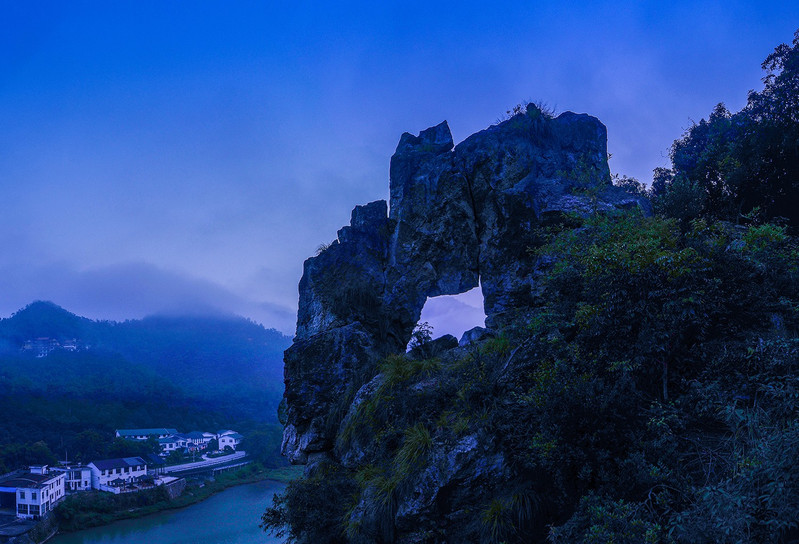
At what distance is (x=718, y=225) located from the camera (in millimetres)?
5281

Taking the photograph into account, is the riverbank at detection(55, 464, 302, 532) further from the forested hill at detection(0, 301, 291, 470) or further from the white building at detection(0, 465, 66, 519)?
the forested hill at detection(0, 301, 291, 470)

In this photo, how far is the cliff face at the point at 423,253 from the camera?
8.42 metres

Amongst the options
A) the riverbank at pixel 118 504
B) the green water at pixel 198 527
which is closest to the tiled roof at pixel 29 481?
the riverbank at pixel 118 504

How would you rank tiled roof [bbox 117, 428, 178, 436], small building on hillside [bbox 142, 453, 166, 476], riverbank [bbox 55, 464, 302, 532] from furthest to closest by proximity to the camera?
tiled roof [bbox 117, 428, 178, 436], small building on hillside [bbox 142, 453, 166, 476], riverbank [bbox 55, 464, 302, 532]

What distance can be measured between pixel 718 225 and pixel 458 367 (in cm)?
371

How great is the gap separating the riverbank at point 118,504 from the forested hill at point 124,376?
46.6 ft

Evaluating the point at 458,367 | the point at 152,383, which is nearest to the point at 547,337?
the point at 458,367

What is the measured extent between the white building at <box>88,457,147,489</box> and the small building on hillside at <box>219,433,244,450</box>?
12136 millimetres

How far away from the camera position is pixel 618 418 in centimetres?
391

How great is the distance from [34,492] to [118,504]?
4.70 metres

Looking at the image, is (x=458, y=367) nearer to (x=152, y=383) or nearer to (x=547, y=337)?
(x=547, y=337)

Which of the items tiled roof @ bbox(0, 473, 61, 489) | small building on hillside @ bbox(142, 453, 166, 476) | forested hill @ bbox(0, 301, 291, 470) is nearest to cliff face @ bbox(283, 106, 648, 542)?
tiled roof @ bbox(0, 473, 61, 489)

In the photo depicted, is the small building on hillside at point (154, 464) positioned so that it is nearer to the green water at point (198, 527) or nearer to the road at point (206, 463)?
the road at point (206, 463)

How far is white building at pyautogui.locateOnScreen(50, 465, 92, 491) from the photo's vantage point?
3180 centimetres
